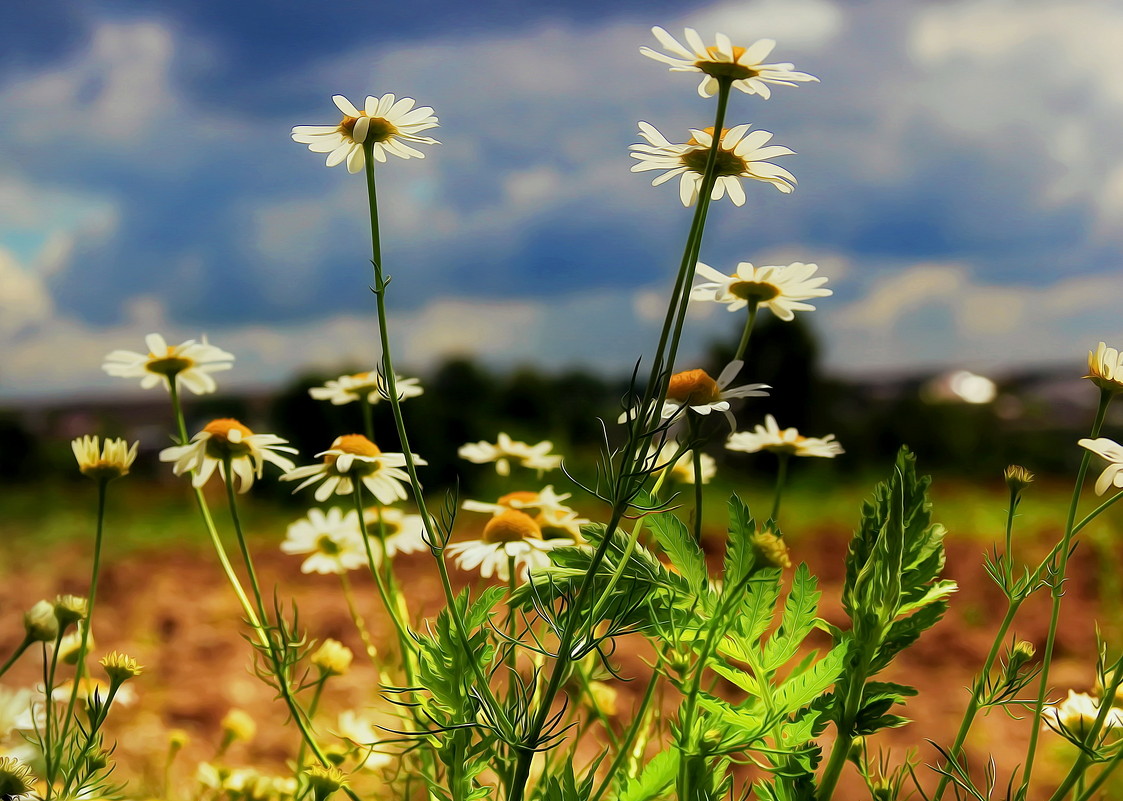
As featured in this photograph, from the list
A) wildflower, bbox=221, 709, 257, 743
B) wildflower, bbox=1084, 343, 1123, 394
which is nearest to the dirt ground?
wildflower, bbox=221, 709, 257, 743

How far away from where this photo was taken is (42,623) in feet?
2.08

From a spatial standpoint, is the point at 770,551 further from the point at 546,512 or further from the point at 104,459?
the point at 104,459

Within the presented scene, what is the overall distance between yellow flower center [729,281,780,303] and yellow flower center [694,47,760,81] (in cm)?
18

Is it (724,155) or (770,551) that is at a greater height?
(724,155)

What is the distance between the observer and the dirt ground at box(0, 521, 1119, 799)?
1.47 m

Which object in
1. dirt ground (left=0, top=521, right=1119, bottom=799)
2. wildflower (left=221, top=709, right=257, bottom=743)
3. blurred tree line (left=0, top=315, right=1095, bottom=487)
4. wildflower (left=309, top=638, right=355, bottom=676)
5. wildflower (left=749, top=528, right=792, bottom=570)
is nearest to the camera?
wildflower (left=749, top=528, right=792, bottom=570)

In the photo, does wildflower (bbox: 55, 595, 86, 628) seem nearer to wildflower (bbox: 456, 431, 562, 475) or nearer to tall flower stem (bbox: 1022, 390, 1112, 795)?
wildflower (bbox: 456, 431, 562, 475)

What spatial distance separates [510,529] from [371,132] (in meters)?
0.28

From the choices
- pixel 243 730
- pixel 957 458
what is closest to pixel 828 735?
pixel 243 730

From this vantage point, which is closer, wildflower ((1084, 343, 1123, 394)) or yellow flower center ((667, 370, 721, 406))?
yellow flower center ((667, 370, 721, 406))

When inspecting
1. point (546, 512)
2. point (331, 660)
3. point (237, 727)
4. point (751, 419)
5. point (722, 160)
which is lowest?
→ point (751, 419)

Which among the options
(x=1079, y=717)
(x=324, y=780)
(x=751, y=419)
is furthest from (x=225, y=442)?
(x=751, y=419)

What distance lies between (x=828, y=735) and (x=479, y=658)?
993mm

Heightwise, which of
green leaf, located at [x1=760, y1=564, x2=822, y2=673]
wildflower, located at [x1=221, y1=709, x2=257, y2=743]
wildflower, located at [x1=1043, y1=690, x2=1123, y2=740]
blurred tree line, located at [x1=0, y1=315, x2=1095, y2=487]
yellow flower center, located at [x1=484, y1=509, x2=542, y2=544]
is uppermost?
green leaf, located at [x1=760, y1=564, x2=822, y2=673]
